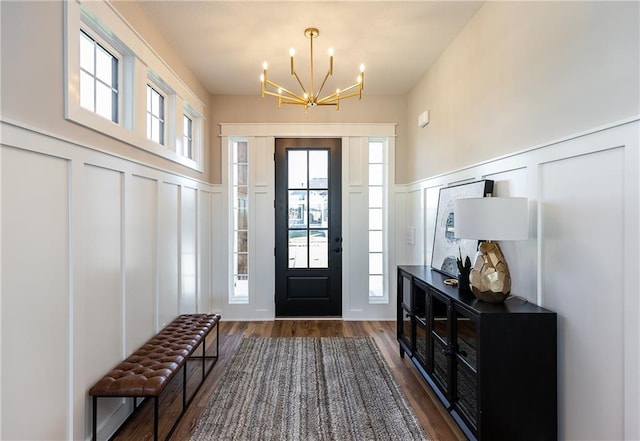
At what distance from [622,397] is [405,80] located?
3.36m

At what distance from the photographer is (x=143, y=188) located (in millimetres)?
2377

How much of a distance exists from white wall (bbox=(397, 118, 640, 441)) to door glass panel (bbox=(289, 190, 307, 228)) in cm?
266

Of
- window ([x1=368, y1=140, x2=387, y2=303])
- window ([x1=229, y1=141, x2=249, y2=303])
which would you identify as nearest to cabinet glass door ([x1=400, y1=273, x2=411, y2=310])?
window ([x1=368, y1=140, x2=387, y2=303])

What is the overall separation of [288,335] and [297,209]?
1.55m

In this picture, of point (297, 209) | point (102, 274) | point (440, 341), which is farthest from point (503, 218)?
point (297, 209)

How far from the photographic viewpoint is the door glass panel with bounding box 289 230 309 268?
4211 millimetres

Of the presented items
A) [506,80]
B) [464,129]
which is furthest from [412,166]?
[506,80]

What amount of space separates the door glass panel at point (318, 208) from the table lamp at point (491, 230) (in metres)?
2.38

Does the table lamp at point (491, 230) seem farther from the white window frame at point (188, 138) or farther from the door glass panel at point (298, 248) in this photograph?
the white window frame at point (188, 138)

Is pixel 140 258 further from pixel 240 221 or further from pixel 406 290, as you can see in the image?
pixel 406 290

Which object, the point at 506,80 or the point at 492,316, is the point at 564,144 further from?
the point at 492,316

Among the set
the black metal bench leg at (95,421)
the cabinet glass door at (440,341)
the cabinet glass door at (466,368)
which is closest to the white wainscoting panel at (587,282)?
the cabinet glass door at (466,368)

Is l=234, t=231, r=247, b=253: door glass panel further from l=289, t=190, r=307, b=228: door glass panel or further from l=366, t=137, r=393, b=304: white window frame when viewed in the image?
l=366, t=137, r=393, b=304: white window frame

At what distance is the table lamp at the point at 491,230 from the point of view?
5.63 feet
